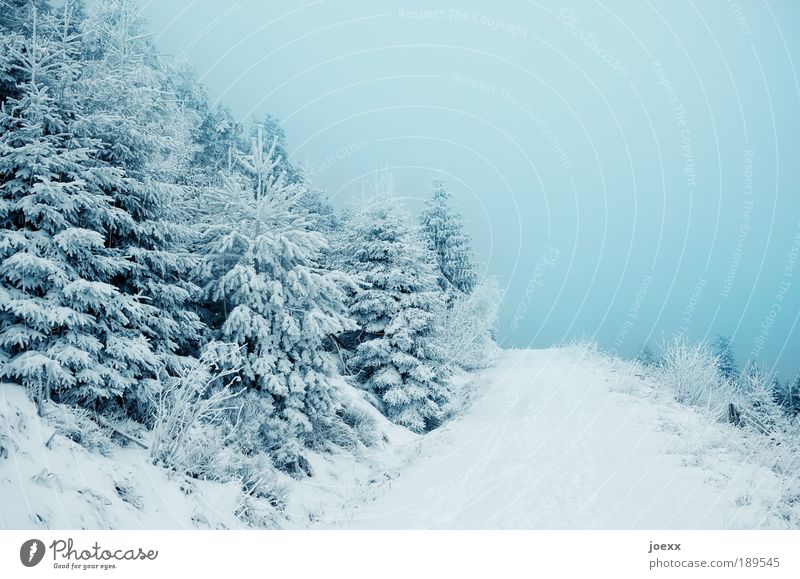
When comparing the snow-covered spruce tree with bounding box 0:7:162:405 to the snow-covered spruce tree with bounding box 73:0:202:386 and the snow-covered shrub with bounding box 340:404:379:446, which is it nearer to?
the snow-covered spruce tree with bounding box 73:0:202:386

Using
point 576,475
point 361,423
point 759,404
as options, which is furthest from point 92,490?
point 759,404

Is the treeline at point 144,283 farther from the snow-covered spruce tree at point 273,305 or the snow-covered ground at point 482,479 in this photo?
the snow-covered ground at point 482,479

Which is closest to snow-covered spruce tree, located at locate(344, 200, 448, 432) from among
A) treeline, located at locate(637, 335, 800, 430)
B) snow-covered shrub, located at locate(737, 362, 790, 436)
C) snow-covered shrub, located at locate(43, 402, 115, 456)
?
treeline, located at locate(637, 335, 800, 430)

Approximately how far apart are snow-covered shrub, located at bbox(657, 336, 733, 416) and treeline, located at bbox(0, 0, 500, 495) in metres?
8.76

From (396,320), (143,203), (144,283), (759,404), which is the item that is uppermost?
(143,203)

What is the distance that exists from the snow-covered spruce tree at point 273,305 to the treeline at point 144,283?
0.04 m

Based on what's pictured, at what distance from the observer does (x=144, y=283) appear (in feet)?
25.1

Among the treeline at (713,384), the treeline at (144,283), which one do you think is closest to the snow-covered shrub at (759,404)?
the treeline at (713,384)

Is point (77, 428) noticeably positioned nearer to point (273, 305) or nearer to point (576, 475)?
point (273, 305)

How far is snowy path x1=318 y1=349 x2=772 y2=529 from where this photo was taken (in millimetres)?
5801

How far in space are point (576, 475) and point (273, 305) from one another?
23.1ft

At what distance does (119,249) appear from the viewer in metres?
7.35
